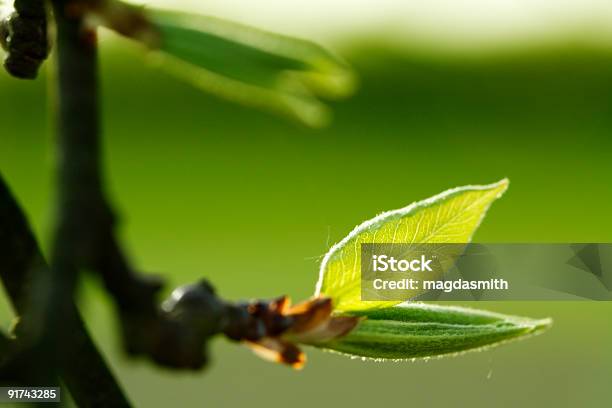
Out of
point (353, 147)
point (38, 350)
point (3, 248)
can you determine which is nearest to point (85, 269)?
point (38, 350)

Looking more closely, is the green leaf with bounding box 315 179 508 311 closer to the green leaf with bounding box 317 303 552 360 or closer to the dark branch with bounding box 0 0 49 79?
the green leaf with bounding box 317 303 552 360

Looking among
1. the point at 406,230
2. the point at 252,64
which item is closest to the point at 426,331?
the point at 406,230

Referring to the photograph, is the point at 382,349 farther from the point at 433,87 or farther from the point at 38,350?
the point at 433,87

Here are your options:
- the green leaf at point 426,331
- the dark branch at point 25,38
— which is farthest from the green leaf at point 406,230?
the dark branch at point 25,38

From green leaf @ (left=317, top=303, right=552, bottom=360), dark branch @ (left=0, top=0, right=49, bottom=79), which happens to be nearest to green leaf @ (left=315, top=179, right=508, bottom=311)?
green leaf @ (left=317, top=303, right=552, bottom=360)

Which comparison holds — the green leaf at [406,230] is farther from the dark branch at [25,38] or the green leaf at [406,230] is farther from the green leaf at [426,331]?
the dark branch at [25,38]

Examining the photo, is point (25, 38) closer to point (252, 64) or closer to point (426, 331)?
point (252, 64)

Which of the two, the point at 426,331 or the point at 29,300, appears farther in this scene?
the point at 426,331
